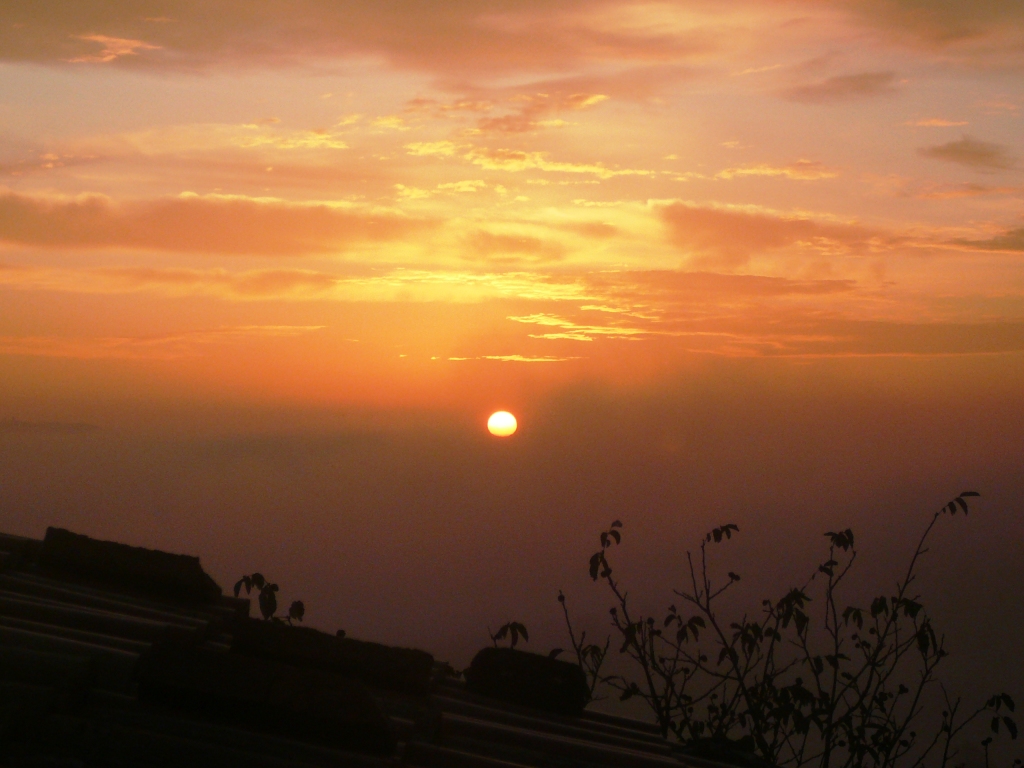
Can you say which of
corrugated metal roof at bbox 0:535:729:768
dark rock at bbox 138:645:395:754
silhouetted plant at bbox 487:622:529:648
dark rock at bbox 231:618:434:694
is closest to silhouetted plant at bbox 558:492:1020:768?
silhouetted plant at bbox 487:622:529:648

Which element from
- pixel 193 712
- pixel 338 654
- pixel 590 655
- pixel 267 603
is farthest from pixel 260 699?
pixel 590 655

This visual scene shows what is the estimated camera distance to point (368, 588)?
93.2 metres

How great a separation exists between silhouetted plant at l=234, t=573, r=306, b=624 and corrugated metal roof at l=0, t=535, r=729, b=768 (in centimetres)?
183

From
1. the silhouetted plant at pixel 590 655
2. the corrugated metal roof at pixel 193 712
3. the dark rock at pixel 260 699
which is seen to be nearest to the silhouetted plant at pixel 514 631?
the silhouetted plant at pixel 590 655

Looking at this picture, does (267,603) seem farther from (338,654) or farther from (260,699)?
(260,699)

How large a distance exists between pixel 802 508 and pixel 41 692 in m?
117

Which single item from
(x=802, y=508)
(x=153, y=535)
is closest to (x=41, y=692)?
(x=153, y=535)

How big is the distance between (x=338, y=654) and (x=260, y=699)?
1.43m

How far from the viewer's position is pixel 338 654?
4.61 m

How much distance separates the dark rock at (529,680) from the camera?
521 centimetres

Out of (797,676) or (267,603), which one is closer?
(267,603)

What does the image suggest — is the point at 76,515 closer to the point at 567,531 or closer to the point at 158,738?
the point at 567,531

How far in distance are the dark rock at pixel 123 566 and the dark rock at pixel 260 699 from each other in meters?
2.07

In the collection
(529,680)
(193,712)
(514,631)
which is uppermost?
(514,631)
